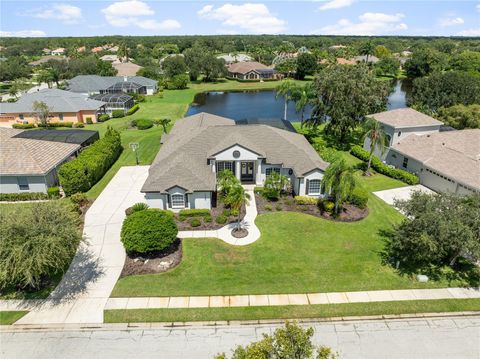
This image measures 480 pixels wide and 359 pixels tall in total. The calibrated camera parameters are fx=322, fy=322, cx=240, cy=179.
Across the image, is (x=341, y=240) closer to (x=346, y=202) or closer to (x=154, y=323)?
(x=346, y=202)

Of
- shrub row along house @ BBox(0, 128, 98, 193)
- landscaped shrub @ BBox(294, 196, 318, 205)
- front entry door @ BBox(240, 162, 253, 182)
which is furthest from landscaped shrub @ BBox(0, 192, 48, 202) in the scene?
landscaped shrub @ BBox(294, 196, 318, 205)

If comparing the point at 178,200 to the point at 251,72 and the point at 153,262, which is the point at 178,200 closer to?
the point at 153,262

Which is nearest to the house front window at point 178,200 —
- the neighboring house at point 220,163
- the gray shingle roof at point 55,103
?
the neighboring house at point 220,163

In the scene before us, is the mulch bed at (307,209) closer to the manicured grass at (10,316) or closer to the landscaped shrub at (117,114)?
the manicured grass at (10,316)

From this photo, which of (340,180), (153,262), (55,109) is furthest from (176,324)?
(55,109)

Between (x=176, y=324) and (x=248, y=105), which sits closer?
(x=176, y=324)

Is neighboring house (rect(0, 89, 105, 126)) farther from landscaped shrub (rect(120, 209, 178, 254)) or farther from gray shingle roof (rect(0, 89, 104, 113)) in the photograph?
landscaped shrub (rect(120, 209, 178, 254))
